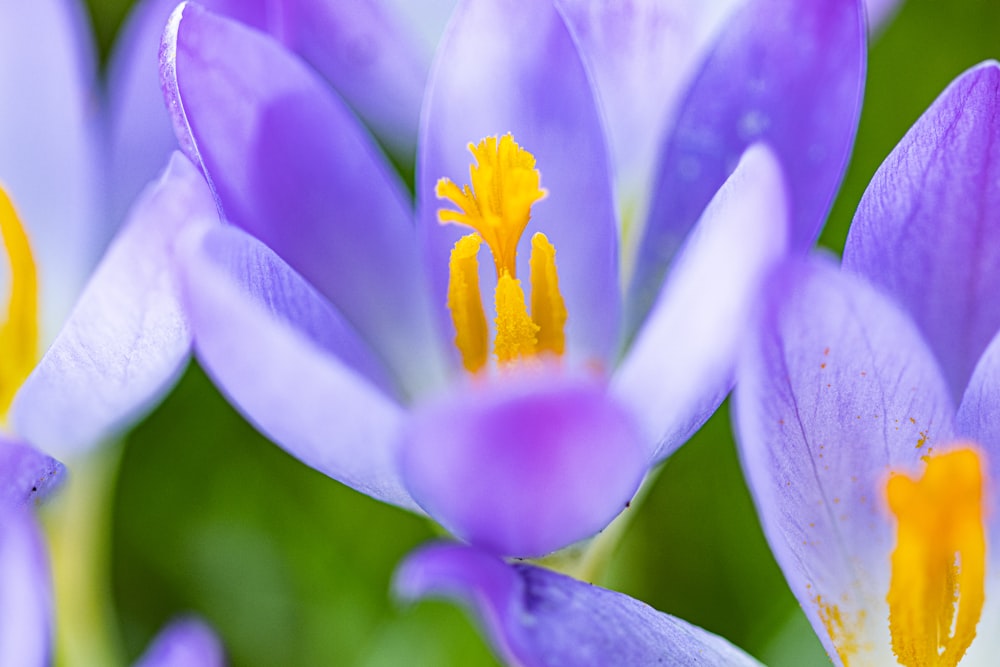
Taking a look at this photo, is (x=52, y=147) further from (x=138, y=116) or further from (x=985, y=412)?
(x=985, y=412)

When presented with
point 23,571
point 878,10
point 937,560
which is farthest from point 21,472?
point 878,10

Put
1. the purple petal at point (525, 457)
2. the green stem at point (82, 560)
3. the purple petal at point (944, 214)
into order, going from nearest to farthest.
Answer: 1. the purple petal at point (525, 457)
2. the purple petal at point (944, 214)
3. the green stem at point (82, 560)

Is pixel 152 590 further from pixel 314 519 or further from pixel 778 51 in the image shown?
pixel 778 51

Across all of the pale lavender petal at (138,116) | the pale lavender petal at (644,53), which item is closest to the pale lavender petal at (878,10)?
the pale lavender petal at (644,53)

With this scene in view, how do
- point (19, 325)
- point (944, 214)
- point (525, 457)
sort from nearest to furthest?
1. point (525, 457)
2. point (944, 214)
3. point (19, 325)

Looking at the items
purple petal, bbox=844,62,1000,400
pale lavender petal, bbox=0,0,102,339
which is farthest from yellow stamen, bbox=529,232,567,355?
pale lavender petal, bbox=0,0,102,339

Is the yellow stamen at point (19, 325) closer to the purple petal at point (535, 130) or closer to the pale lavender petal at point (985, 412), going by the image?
the purple petal at point (535, 130)

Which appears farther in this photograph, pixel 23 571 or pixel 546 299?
pixel 546 299
